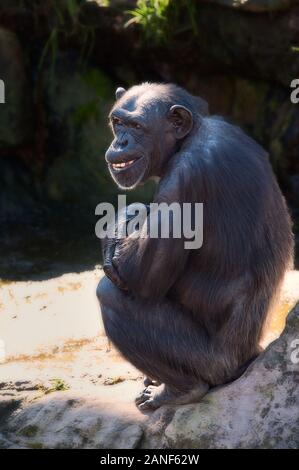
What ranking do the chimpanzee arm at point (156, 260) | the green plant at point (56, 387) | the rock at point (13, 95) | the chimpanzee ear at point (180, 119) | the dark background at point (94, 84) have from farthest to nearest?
the rock at point (13, 95) → the dark background at point (94, 84) → the green plant at point (56, 387) → the chimpanzee ear at point (180, 119) → the chimpanzee arm at point (156, 260)

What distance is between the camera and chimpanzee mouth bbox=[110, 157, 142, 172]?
17.4 feet

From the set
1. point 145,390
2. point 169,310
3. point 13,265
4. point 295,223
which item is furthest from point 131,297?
point 295,223

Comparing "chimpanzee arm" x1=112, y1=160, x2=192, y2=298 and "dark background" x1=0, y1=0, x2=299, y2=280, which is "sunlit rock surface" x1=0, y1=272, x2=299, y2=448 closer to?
"chimpanzee arm" x1=112, y1=160, x2=192, y2=298

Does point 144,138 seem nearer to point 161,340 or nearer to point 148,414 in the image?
point 161,340

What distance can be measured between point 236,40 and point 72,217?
275cm

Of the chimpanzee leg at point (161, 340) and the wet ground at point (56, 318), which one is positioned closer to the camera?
the chimpanzee leg at point (161, 340)

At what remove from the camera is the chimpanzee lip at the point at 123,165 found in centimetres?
529

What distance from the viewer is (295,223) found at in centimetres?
971

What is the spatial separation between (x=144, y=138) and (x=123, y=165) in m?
0.20

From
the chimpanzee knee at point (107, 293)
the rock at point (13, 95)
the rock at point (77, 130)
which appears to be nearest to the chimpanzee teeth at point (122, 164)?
the chimpanzee knee at point (107, 293)

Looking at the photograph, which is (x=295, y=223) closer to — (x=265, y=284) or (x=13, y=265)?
(x=13, y=265)

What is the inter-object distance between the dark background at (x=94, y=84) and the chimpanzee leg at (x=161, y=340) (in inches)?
169

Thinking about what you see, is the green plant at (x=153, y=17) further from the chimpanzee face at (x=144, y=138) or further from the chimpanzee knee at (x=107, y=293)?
the chimpanzee knee at (x=107, y=293)
